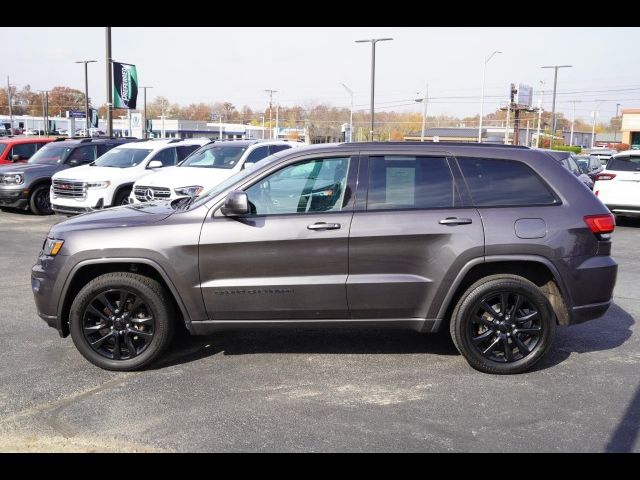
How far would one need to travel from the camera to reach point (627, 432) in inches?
162

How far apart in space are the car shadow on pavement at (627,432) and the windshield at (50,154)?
14.7 m

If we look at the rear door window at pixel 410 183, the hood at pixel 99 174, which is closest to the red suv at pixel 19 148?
the hood at pixel 99 174

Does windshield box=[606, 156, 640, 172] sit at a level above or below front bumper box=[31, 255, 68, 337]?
above

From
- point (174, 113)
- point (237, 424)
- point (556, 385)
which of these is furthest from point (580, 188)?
point (174, 113)

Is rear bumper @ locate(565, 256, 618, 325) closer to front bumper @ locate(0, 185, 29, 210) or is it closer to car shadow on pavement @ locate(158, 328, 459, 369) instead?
car shadow on pavement @ locate(158, 328, 459, 369)

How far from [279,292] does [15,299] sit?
403cm

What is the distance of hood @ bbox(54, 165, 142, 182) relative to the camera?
13.8 m

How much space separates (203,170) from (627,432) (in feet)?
34.2

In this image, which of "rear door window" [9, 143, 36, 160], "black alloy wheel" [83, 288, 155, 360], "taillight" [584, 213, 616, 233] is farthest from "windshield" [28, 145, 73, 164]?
"taillight" [584, 213, 616, 233]

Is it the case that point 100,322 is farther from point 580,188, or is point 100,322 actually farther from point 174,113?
point 174,113

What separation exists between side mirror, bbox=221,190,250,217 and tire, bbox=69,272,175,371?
844 millimetres

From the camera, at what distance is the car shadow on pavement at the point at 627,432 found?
12.8ft

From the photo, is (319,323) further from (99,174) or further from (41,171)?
(41,171)
